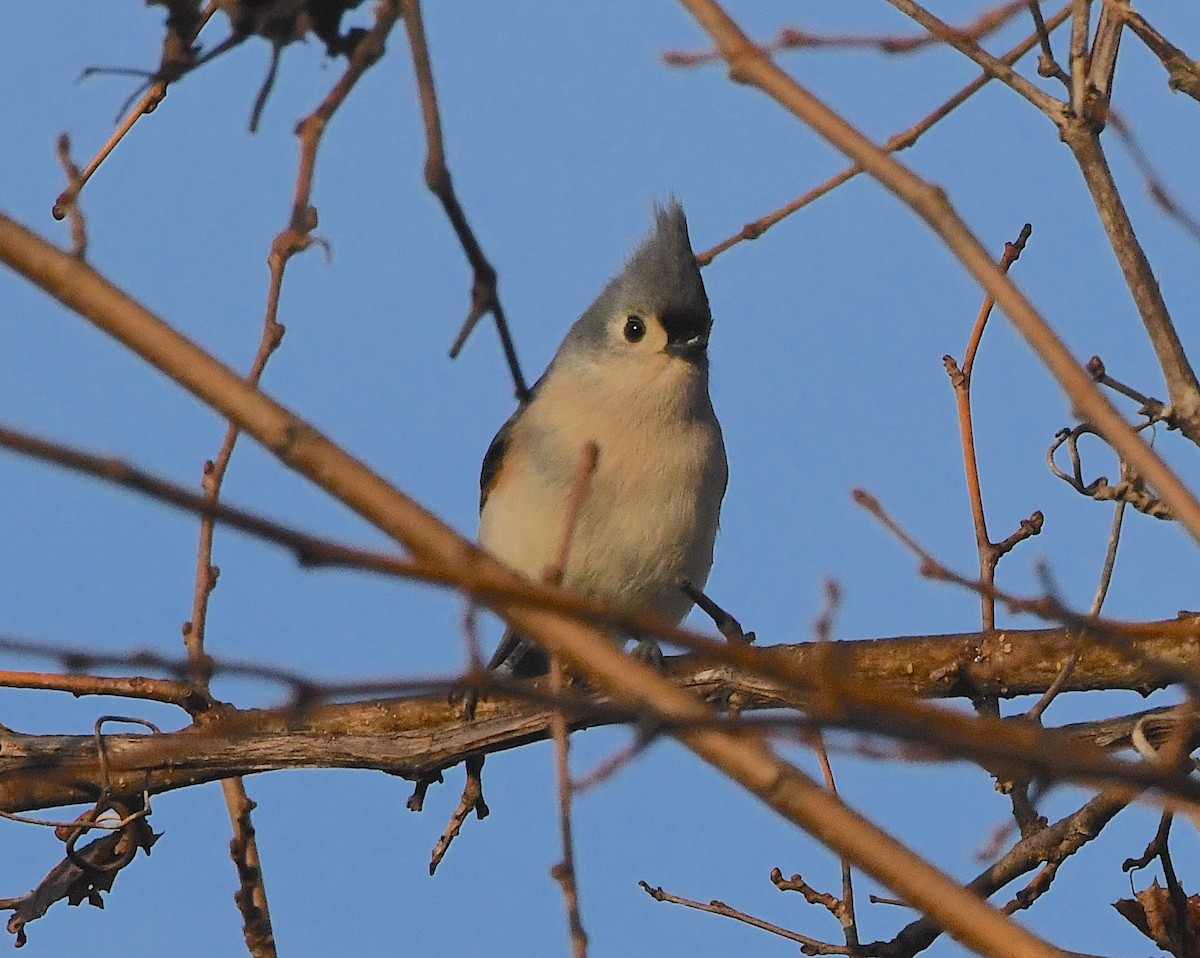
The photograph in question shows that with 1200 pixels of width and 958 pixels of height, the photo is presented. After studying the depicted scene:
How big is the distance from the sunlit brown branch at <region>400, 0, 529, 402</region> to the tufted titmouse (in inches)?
114

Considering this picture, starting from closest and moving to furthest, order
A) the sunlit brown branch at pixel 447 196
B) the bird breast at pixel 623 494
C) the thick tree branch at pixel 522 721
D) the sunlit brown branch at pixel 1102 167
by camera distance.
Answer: the sunlit brown branch at pixel 447 196, the sunlit brown branch at pixel 1102 167, the thick tree branch at pixel 522 721, the bird breast at pixel 623 494

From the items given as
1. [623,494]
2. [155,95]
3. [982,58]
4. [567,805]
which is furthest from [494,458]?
[567,805]

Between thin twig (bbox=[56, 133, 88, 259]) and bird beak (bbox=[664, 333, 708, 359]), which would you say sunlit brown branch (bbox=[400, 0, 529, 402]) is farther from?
bird beak (bbox=[664, 333, 708, 359])

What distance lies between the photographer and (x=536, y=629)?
1.08 metres

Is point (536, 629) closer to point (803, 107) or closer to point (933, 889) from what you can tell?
point (933, 889)

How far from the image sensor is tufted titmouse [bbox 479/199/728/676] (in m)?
4.34

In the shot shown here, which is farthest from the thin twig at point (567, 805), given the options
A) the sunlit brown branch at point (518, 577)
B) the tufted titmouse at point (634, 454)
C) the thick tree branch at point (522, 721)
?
the tufted titmouse at point (634, 454)

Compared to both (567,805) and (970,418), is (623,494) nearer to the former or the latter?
(970,418)

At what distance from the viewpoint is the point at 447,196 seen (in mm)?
1294

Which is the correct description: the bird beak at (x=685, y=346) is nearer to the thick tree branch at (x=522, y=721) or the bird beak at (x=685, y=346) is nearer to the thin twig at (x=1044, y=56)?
the thick tree branch at (x=522, y=721)

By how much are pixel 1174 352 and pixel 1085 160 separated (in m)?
0.25

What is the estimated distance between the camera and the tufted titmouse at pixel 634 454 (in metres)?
4.34

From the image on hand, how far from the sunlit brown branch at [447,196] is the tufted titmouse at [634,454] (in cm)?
290

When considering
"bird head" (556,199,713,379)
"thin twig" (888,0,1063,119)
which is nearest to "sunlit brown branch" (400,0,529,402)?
"thin twig" (888,0,1063,119)
